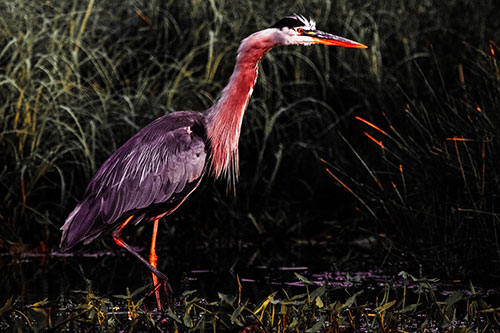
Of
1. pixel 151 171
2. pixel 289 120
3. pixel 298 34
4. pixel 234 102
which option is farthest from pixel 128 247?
pixel 289 120

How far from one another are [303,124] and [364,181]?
1.18 meters

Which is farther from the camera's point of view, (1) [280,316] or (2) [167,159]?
(2) [167,159]

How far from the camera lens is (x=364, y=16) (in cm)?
907

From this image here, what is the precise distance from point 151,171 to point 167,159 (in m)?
0.12

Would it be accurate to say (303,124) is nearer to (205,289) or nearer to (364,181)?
(364,181)

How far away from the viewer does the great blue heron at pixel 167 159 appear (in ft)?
18.4

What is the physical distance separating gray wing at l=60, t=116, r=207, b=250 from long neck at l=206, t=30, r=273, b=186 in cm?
19

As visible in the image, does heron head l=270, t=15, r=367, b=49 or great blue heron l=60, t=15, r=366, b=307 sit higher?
heron head l=270, t=15, r=367, b=49

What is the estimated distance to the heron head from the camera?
225 inches

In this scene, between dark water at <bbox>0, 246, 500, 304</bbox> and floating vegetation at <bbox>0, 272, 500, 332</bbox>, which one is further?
dark water at <bbox>0, 246, 500, 304</bbox>

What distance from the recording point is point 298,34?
5746 millimetres

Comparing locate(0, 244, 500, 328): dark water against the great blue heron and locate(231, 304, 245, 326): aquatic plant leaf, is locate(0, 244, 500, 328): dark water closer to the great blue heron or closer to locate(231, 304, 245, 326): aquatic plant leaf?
the great blue heron

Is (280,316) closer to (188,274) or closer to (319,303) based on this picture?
(319,303)

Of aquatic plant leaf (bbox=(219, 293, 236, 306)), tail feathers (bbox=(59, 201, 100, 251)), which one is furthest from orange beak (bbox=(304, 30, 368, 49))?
aquatic plant leaf (bbox=(219, 293, 236, 306))
